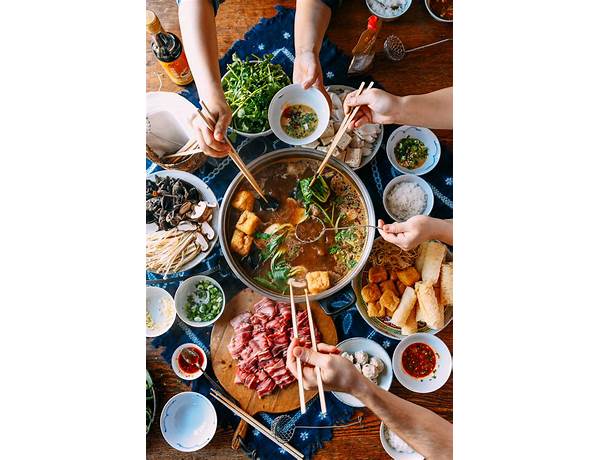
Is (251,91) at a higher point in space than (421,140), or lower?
higher

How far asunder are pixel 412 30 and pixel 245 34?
2.85 feet

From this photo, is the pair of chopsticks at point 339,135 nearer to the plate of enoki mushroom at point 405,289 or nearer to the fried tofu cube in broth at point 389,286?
the plate of enoki mushroom at point 405,289

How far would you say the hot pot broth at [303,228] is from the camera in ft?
6.59

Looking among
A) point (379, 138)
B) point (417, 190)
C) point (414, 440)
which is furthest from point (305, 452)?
point (379, 138)

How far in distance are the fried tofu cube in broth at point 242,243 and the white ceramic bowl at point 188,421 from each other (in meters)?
0.71

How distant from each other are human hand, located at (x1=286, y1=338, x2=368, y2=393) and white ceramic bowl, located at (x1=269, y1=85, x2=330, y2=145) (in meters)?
0.98

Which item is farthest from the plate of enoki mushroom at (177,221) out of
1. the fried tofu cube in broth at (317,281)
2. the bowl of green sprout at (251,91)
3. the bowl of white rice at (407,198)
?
the bowl of white rice at (407,198)

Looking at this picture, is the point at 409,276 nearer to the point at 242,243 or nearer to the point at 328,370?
the point at 328,370

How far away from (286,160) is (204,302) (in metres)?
0.82

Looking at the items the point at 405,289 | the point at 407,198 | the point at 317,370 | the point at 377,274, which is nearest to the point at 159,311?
the point at 317,370

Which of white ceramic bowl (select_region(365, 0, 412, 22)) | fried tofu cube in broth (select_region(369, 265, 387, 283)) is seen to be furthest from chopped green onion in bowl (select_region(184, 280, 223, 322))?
white ceramic bowl (select_region(365, 0, 412, 22))

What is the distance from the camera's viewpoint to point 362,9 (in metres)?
2.11

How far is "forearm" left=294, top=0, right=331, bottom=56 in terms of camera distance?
2.06 metres

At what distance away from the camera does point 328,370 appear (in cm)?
167
